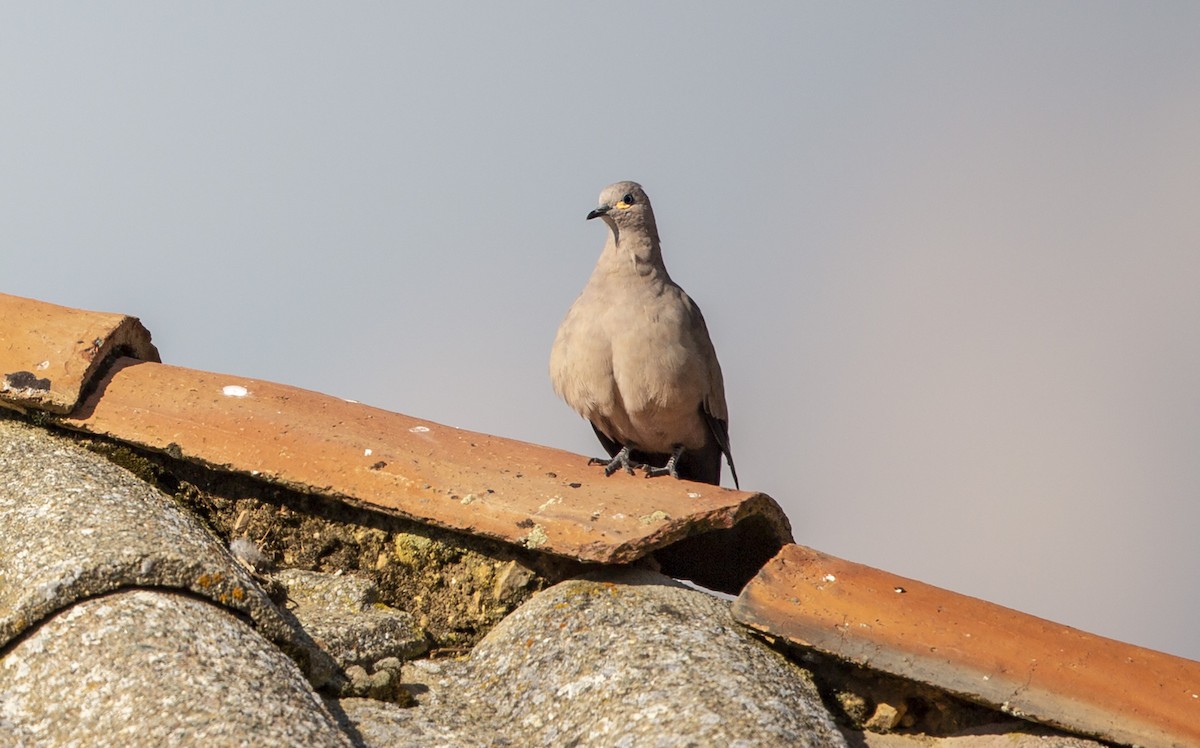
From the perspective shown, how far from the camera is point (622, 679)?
120 inches

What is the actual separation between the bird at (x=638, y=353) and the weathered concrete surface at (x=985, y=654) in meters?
1.96

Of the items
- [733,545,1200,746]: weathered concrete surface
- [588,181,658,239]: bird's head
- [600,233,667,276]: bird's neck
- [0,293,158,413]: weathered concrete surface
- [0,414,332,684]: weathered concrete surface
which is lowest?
[733,545,1200,746]: weathered concrete surface

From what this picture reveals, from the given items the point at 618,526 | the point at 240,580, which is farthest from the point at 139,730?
the point at 618,526

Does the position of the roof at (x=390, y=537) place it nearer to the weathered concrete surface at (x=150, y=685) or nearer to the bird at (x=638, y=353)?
the weathered concrete surface at (x=150, y=685)

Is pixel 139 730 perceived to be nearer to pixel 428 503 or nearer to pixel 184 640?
pixel 184 640

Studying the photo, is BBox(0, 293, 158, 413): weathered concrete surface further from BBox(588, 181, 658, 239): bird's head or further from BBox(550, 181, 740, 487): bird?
BBox(588, 181, 658, 239): bird's head

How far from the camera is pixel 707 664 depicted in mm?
3109

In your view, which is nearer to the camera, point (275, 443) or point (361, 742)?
point (361, 742)

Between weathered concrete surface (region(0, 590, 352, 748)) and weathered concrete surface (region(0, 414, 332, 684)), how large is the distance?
0.18ft

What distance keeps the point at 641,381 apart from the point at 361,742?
3.13 metres

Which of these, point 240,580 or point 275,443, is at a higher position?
point 275,443

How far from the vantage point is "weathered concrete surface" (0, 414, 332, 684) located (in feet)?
9.26

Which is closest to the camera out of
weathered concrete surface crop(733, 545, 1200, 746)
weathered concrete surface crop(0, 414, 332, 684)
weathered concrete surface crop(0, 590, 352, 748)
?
weathered concrete surface crop(0, 590, 352, 748)

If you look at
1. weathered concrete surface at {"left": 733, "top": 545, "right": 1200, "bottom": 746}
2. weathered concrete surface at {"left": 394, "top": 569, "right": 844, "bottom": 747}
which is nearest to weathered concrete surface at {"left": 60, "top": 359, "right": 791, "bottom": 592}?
weathered concrete surface at {"left": 394, "top": 569, "right": 844, "bottom": 747}
